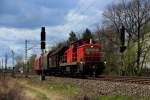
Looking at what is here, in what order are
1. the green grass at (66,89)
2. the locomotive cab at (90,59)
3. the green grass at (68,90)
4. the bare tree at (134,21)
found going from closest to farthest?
the green grass at (68,90), the green grass at (66,89), the locomotive cab at (90,59), the bare tree at (134,21)

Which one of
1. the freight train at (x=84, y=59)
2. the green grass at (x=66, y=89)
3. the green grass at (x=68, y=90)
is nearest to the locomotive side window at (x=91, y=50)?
the freight train at (x=84, y=59)

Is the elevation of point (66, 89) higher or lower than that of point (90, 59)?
lower

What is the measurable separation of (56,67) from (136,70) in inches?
1037

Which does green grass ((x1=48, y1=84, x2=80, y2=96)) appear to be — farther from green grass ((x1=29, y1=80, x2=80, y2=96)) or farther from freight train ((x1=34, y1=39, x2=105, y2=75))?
freight train ((x1=34, y1=39, x2=105, y2=75))

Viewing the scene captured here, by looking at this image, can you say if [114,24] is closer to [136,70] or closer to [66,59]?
[136,70]

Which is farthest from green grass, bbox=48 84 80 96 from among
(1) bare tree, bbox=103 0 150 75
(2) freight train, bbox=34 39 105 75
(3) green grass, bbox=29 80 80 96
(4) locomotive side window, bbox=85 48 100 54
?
(1) bare tree, bbox=103 0 150 75

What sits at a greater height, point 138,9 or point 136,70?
point 138,9

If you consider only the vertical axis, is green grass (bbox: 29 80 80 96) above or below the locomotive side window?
below

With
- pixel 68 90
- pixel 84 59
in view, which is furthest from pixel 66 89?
pixel 84 59

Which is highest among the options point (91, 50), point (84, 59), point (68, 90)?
point (91, 50)

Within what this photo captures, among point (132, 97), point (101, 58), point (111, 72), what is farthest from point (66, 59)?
point (111, 72)

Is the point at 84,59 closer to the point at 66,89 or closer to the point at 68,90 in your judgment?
the point at 66,89

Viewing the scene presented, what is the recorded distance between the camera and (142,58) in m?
83.9

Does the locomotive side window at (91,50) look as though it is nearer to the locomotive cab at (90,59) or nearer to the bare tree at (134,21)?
the locomotive cab at (90,59)
